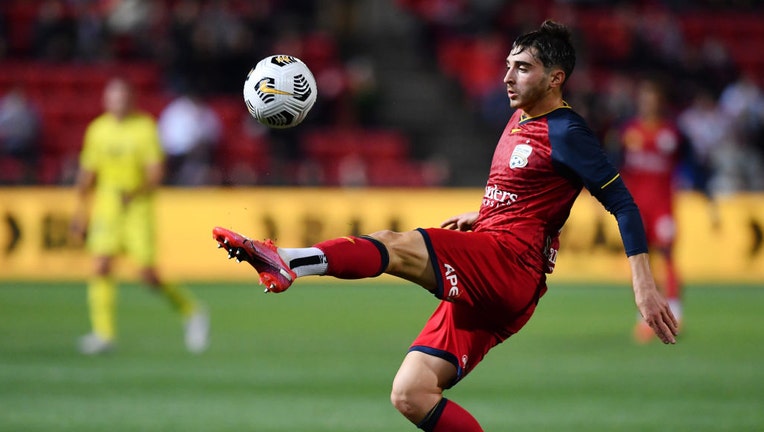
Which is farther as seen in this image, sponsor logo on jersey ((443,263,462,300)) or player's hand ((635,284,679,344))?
sponsor logo on jersey ((443,263,462,300))

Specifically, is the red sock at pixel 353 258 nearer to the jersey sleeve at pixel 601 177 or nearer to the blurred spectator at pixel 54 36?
the jersey sleeve at pixel 601 177

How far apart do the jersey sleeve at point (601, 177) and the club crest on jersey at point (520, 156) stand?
21 centimetres

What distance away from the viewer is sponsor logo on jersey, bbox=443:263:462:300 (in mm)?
5801

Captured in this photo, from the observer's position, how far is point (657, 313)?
552cm

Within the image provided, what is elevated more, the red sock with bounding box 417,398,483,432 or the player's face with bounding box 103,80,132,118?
the player's face with bounding box 103,80,132,118

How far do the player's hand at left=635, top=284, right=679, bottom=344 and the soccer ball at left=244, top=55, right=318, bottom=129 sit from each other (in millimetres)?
1858

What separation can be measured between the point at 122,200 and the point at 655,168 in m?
5.77

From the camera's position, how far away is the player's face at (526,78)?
19.9 feet

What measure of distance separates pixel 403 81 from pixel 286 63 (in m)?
18.8

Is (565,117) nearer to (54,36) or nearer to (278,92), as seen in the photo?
(278,92)

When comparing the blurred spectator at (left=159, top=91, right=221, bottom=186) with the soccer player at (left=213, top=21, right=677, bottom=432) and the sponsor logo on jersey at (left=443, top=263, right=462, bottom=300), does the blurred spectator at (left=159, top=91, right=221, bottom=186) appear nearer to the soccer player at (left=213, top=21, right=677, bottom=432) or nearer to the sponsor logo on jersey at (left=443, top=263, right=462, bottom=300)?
the soccer player at (left=213, top=21, right=677, bottom=432)

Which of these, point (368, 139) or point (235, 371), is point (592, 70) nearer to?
point (368, 139)

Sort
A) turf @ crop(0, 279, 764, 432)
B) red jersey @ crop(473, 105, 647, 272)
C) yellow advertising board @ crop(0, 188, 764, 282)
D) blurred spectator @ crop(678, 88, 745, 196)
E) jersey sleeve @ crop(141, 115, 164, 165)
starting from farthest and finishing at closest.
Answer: blurred spectator @ crop(678, 88, 745, 196), yellow advertising board @ crop(0, 188, 764, 282), jersey sleeve @ crop(141, 115, 164, 165), turf @ crop(0, 279, 764, 432), red jersey @ crop(473, 105, 647, 272)

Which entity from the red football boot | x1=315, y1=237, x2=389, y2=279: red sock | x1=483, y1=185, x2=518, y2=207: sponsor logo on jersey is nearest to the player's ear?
x1=483, y1=185, x2=518, y2=207: sponsor logo on jersey
